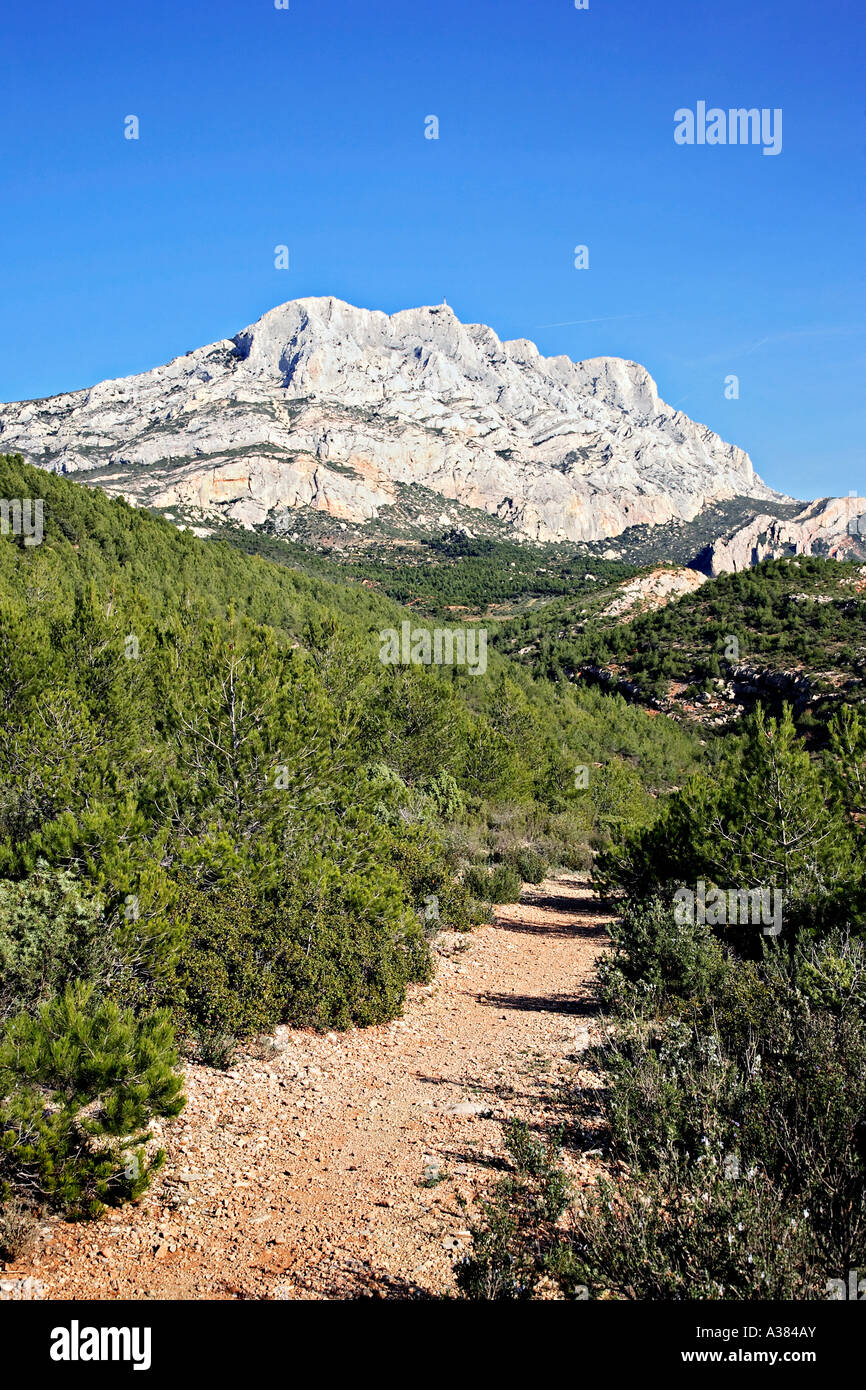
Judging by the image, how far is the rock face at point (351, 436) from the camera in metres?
114

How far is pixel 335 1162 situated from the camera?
5.40m

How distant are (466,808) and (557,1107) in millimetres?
13790

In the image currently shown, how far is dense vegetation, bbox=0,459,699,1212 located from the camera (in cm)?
466

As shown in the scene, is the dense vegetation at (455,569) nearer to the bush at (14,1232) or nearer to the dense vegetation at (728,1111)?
the dense vegetation at (728,1111)

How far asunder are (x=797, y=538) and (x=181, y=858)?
146m

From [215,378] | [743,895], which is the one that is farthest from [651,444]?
[743,895]

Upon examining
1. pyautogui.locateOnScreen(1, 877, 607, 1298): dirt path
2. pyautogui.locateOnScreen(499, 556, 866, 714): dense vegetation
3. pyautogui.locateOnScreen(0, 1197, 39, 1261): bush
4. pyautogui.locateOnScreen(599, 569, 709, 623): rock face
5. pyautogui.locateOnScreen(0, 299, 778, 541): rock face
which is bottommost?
pyautogui.locateOnScreen(1, 877, 607, 1298): dirt path

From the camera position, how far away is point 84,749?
1100 cm

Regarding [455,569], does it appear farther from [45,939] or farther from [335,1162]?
[335,1162]

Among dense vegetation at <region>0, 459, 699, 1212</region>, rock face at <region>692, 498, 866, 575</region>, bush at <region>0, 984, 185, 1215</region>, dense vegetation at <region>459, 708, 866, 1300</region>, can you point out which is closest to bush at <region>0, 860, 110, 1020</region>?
dense vegetation at <region>0, 459, 699, 1212</region>

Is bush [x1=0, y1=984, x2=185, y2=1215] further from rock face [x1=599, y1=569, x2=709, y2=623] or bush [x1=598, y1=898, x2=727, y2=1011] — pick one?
rock face [x1=599, y1=569, x2=709, y2=623]

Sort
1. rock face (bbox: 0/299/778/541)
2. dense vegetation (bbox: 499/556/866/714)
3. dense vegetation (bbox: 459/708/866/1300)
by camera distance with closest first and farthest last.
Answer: dense vegetation (bbox: 459/708/866/1300)
dense vegetation (bbox: 499/556/866/714)
rock face (bbox: 0/299/778/541)

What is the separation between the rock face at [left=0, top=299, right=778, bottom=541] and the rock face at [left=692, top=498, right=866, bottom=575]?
23.7 m
